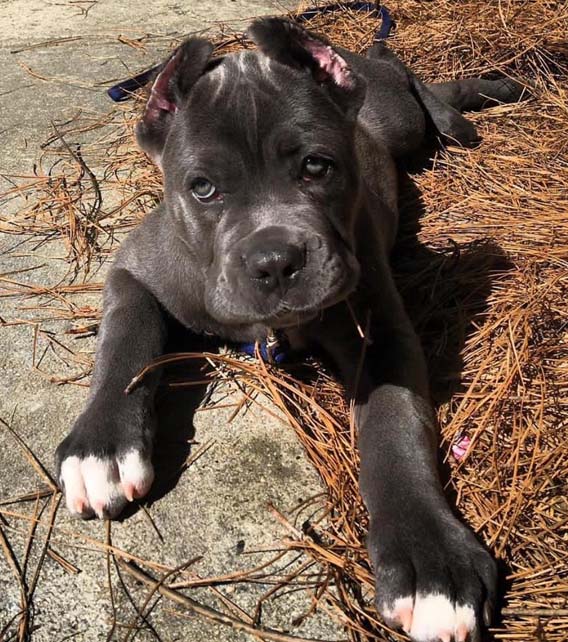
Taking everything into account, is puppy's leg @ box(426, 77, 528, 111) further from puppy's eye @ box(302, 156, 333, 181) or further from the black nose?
the black nose

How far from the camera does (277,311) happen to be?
8.69ft

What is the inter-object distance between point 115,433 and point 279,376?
79cm

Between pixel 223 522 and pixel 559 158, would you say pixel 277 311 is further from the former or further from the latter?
pixel 559 158

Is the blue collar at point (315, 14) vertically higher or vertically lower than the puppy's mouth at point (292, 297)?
lower

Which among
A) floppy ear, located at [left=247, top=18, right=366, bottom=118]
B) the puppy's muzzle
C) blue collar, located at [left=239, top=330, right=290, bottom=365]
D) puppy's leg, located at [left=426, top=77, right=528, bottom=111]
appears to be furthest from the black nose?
puppy's leg, located at [left=426, top=77, right=528, bottom=111]

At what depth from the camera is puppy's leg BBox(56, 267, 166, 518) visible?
105 inches

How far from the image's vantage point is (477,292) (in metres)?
3.82

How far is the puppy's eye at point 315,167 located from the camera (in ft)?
9.57

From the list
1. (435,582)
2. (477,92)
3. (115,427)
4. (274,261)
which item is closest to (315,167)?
(274,261)

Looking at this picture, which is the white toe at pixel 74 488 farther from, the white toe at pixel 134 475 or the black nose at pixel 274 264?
the black nose at pixel 274 264

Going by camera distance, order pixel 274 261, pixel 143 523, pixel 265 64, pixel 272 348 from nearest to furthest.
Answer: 1. pixel 274 261
2. pixel 143 523
3. pixel 265 64
4. pixel 272 348

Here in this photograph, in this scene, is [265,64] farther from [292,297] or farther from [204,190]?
[292,297]

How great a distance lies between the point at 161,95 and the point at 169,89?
4 centimetres

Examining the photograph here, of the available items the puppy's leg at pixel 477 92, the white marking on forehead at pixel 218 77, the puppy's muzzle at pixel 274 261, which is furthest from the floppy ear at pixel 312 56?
the puppy's leg at pixel 477 92
